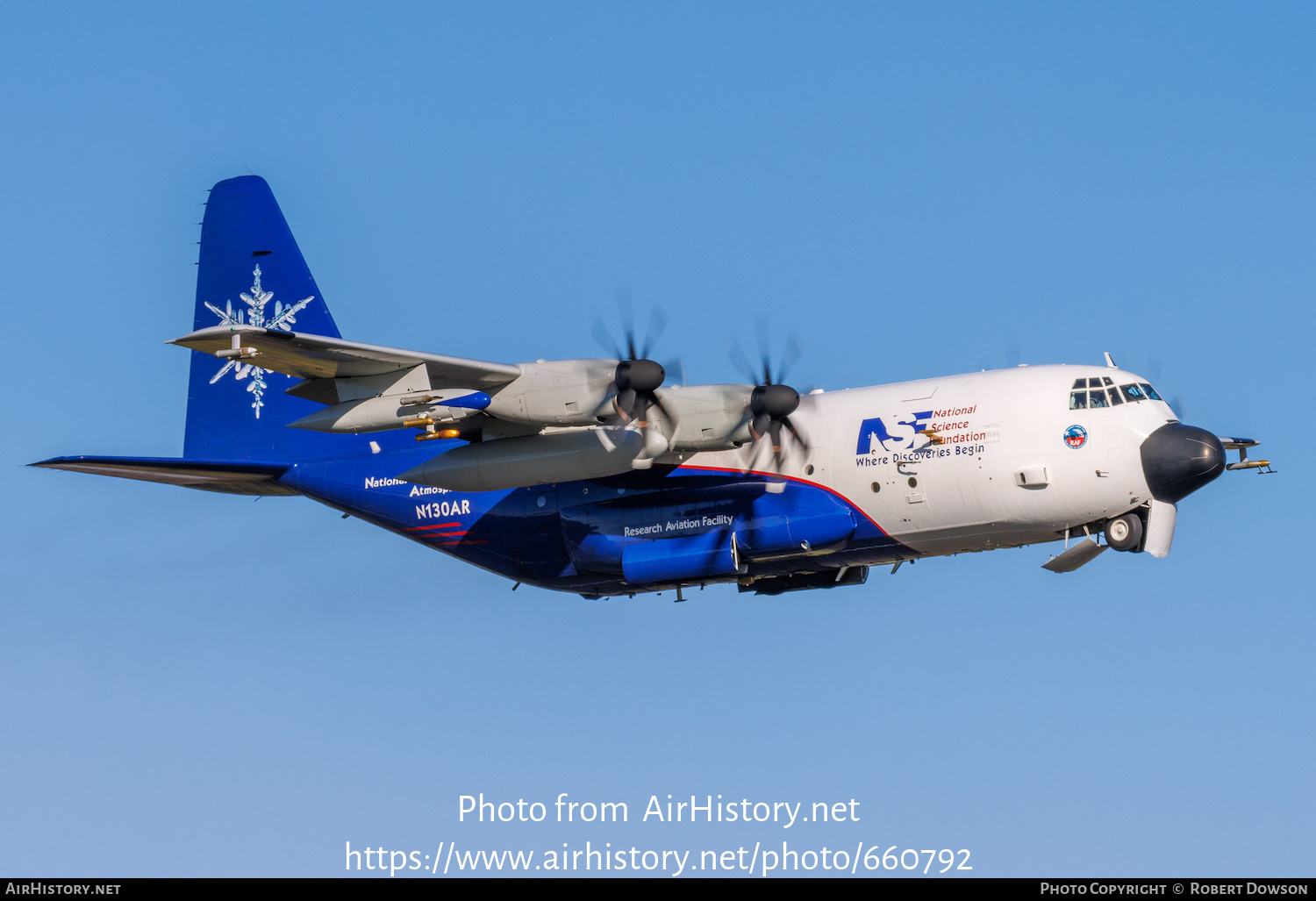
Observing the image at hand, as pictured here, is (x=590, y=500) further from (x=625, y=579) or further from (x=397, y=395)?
(x=397, y=395)

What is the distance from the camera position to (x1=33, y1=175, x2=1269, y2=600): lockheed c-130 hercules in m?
19.5

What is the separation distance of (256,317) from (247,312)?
0.23 metres

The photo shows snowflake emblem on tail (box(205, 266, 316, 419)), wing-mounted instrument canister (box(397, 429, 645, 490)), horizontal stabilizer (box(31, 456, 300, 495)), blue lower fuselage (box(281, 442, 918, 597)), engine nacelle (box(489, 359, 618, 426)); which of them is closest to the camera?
engine nacelle (box(489, 359, 618, 426))

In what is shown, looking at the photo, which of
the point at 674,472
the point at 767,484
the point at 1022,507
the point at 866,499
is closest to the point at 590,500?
the point at 674,472

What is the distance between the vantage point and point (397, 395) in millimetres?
19578

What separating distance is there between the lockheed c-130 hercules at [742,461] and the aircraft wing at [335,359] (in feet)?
0.11

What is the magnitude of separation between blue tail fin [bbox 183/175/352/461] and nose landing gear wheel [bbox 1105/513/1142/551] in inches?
542

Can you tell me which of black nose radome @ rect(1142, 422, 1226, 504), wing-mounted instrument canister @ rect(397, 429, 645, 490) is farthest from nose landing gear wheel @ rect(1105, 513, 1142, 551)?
wing-mounted instrument canister @ rect(397, 429, 645, 490)

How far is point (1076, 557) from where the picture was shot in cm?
2144

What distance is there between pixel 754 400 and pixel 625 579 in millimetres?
3387

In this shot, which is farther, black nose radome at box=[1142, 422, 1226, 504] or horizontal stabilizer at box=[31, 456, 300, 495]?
horizontal stabilizer at box=[31, 456, 300, 495]

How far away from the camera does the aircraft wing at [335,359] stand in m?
18.4

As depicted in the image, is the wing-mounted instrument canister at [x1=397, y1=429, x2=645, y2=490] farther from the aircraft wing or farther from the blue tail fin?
the blue tail fin

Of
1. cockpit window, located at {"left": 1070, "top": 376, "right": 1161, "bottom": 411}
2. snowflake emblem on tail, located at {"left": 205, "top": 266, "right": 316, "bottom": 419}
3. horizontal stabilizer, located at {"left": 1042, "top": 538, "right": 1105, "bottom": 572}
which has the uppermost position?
snowflake emblem on tail, located at {"left": 205, "top": 266, "right": 316, "bottom": 419}
